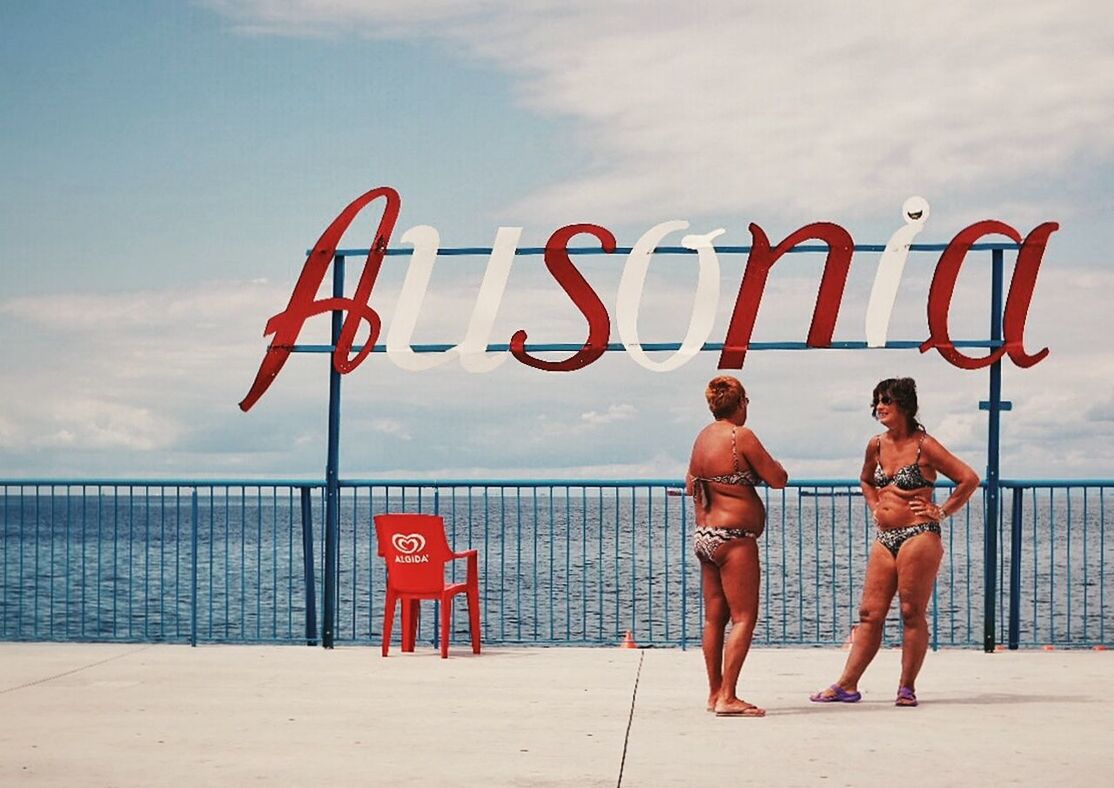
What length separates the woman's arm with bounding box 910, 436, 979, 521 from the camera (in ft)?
30.6

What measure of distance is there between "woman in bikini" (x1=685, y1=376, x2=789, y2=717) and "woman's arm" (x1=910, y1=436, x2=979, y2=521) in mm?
1023

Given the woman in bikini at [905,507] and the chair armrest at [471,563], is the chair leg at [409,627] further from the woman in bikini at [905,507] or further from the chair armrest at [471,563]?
the woman in bikini at [905,507]

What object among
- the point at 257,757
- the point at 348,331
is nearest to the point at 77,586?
the point at 348,331

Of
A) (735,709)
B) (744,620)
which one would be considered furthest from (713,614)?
(735,709)

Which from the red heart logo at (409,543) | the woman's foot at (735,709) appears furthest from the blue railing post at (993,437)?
the red heart logo at (409,543)

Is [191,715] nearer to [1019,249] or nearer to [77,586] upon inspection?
[1019,249]

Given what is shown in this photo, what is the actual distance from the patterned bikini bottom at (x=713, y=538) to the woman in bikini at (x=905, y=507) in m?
0.95

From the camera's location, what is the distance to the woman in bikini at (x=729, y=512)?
9.01 meters

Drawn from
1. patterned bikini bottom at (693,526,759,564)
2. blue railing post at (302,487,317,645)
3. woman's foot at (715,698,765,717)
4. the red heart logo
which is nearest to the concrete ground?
woman's foot at (715,698,765,717)

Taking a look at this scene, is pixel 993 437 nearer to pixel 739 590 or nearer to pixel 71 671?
pixel 739 590

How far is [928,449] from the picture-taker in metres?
9.38

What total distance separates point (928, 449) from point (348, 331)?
215 inches

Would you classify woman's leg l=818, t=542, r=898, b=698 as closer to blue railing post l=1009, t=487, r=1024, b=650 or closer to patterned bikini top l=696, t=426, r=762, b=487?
patterned bikini top l=696, t=426, r=762, b=487

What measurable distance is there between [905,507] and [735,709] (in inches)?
64.4
